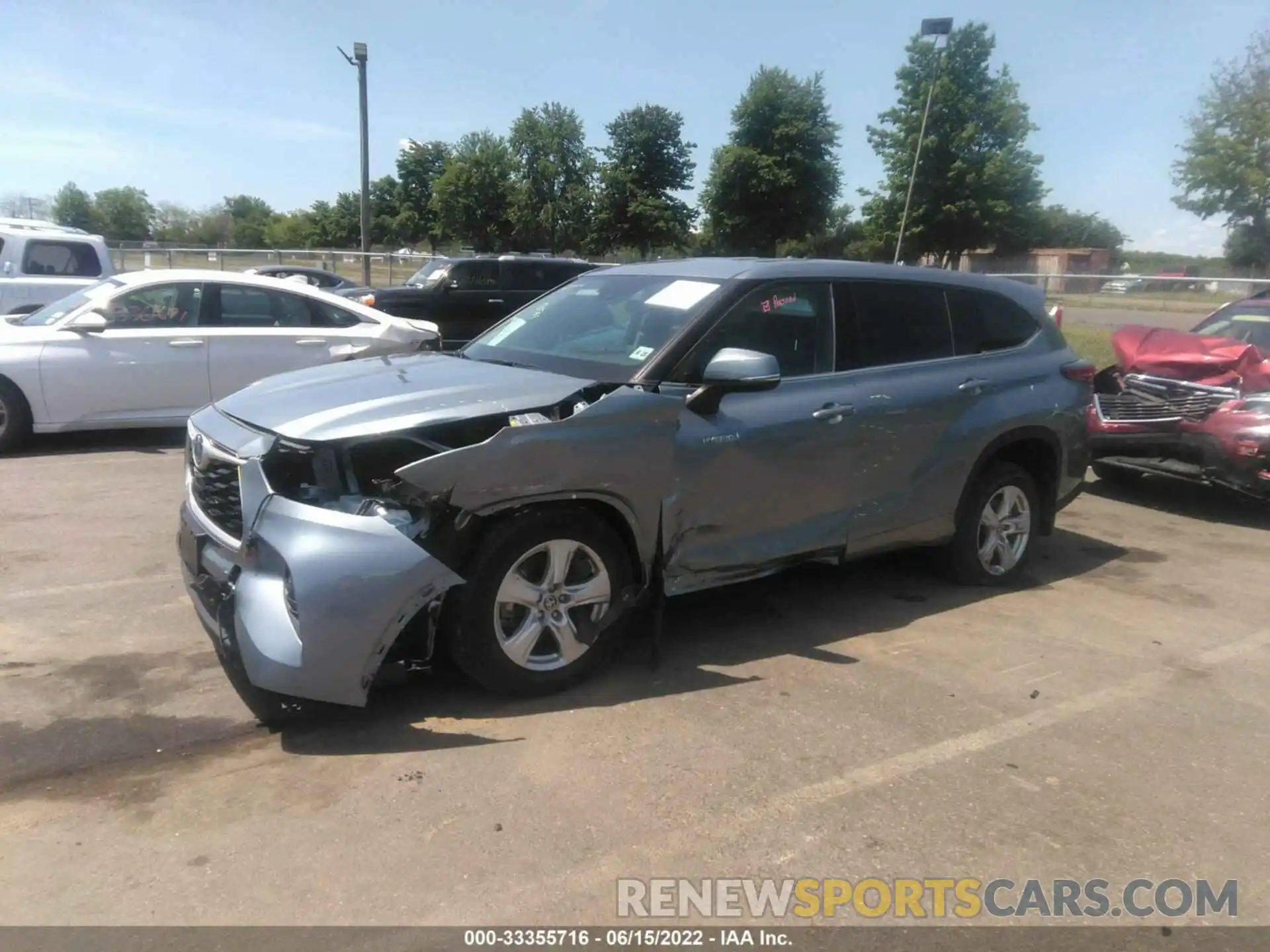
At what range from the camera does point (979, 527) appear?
19.0 feet

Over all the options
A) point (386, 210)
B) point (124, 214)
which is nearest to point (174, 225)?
point (124, 214)

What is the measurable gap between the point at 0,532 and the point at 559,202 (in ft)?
110

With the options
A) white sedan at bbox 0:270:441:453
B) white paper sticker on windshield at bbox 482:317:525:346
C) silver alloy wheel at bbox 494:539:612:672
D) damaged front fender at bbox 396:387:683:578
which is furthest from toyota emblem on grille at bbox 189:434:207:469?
white sedan at bbox 0:270:441:453

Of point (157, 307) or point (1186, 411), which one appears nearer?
point (1186, 411)

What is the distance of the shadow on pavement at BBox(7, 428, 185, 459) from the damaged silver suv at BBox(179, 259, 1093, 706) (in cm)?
510

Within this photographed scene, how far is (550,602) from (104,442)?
23.0 feet

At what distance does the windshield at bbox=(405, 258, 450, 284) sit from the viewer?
1639cm

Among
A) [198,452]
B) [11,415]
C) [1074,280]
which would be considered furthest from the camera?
[1074,280]

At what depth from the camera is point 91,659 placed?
4.45 m

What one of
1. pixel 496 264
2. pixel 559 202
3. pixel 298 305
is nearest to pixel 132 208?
pixel 559 202

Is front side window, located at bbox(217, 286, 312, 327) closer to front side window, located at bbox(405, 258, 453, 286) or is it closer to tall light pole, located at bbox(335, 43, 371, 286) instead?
front side window, located at bbox(405, 258, 453, 286)

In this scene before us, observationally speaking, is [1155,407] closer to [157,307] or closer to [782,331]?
[782,331]

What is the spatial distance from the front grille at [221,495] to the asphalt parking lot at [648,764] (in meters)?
0.73

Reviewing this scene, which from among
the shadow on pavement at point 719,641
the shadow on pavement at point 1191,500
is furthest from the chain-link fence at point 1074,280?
the shadow on pavement at point 719,641
